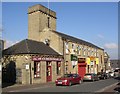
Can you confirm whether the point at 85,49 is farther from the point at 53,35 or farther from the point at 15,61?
the point at 15,61

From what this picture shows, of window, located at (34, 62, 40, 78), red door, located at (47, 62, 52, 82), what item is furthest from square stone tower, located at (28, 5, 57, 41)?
window, located at (34, 62, 40, 78)

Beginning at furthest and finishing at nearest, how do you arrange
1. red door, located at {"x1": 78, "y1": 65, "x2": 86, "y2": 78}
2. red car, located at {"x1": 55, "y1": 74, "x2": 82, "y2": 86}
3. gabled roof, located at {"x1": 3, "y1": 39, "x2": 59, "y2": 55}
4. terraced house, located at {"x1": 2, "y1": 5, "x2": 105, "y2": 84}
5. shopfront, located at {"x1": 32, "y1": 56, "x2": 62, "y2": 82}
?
red door, located at {"x1": 78, "y1": 65, "x2": 86, "y2": 78} < shopfront, located at {"x1": 32, "y1": 56, "x2": 62, "y2": 82} < gabled roof, located at {"x1": 3, "y1": 39, "x2": 59, "y2": 55} < terraced house, located at {"x1": 2, "y1": 5, "x2": 105, "y2": 84} < red car, located at {"x1": 55, "y1": 74, "x2": 82, "y2": 86}

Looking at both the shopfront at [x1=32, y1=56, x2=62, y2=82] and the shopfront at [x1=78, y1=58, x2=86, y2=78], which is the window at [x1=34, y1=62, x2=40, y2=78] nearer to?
the shopfront at [x1=32, y1=56, x2=62, y2=82]

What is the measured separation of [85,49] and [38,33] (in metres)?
12.5

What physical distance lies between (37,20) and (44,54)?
→ 11156 mm

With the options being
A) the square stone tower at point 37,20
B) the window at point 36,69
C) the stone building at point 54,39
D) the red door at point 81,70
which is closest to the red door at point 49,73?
the window at point 36,69

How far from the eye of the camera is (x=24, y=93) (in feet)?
67.1

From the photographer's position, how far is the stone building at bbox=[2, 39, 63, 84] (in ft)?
109

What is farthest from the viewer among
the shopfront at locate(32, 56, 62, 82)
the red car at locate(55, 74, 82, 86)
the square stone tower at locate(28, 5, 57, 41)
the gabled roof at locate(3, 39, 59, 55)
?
the square stone tower at locate(28, 5, 57, 41)

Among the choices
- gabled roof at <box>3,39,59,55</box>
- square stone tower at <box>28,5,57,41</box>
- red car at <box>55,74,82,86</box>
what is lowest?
red car at <box>55,74,82,86</box>

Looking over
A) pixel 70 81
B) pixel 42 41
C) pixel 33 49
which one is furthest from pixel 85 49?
pixel 70 81

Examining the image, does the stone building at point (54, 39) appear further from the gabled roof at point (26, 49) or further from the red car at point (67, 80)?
the red car at point (67, 80)

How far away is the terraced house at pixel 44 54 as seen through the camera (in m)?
33.7

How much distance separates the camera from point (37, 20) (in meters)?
45.9
